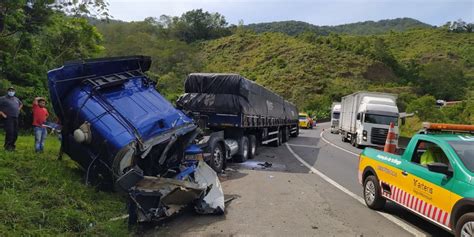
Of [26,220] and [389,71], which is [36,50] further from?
[389,71]

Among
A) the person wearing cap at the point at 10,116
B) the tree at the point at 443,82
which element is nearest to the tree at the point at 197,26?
the tree at the point at 443,82

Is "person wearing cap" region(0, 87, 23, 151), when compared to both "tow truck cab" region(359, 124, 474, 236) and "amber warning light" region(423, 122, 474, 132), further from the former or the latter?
"amber warning light" region(423, 122, 474, 132)

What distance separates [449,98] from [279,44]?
47.0m

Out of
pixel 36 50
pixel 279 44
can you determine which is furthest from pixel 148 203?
pixel 279 44

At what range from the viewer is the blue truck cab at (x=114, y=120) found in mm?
7361

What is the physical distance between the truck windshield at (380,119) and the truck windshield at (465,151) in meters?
19.3

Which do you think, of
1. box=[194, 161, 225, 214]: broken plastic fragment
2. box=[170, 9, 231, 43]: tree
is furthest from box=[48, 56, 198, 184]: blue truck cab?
box=[170, 9, 231, 43]: tree

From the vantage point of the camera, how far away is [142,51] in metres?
79.4

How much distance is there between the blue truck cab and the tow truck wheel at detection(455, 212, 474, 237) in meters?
4.74

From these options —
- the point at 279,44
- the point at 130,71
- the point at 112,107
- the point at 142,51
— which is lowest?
the point at 112,107

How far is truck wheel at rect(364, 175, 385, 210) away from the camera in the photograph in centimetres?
795

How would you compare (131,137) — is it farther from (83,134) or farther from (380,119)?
(380,119)

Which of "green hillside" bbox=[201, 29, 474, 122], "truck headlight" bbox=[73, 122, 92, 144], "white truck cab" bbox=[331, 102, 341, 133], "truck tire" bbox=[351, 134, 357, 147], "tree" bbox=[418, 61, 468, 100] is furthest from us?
"tree" bbox=[418, 61, 468, 100]

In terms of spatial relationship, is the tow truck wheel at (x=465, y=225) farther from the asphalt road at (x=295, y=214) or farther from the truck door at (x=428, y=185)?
the asphalt road at (x=295, y=214)
